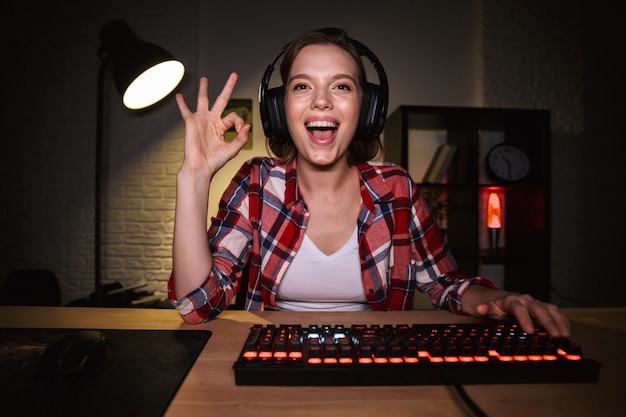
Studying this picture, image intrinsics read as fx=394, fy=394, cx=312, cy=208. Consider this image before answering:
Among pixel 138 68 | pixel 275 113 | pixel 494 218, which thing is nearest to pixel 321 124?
pixel 275 113

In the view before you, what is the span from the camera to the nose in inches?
44.0

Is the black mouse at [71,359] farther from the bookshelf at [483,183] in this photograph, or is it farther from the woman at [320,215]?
the bookshelf at [483,183]

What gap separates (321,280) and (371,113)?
52 centimetres

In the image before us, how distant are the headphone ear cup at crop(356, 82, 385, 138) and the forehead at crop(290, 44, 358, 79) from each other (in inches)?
2.8

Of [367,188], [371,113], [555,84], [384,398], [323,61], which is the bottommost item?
[384,398]

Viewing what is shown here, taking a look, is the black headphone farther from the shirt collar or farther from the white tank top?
the white tank top

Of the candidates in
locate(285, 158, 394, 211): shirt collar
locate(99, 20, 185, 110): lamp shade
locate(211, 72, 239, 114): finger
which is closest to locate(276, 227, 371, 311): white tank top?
locate(285, 158, 394, 211): shirt collar

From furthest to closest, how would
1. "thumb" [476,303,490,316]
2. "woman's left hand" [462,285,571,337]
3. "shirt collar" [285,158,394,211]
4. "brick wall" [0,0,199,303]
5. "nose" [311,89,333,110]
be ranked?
"brick wall" [0,0,199,303]
"shirt collar" [285,158,394,211]
"nose" [311,89,333,110]
"thumb" [476,303,490,316]
"woman's left hand" [462,285,571,337]

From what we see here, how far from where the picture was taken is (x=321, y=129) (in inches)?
46.1

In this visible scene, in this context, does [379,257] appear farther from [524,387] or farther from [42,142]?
[42,142]

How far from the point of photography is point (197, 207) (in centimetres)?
94

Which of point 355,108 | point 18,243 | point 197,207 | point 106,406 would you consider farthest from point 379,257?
point 18,243

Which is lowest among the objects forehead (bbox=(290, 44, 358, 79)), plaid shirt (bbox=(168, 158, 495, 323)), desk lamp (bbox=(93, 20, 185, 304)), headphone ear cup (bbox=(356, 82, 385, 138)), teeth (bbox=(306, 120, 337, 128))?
plaid shirt (bbox=(168, 158, 495, 323))

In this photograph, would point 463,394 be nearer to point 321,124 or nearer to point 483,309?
point 483,309
